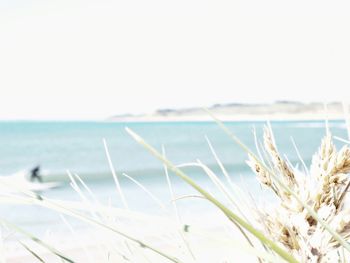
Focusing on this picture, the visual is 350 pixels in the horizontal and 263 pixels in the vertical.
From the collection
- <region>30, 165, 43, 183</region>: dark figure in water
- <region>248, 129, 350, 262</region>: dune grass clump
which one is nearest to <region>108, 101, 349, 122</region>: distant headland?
<region>248, 129, 350, 262</region>: dune grass clump

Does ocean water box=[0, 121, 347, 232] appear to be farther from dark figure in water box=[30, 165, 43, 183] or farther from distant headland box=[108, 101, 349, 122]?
dark figure in water box=[30, 165, 43, 183]

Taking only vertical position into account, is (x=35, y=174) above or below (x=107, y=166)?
below

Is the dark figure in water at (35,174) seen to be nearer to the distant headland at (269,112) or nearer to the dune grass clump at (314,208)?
the distant headland at (269,112)

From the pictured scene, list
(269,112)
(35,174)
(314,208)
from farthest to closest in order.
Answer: (35,174) < (269,112) < (314,208)

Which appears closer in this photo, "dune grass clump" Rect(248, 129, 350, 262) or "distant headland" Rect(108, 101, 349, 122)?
"dune grass clump" Rect(248, 129, 350, 262)

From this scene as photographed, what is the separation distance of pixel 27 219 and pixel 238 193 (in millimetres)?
11448

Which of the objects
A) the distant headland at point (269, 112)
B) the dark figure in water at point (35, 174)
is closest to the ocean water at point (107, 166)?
the distant headland at point (269, 112)

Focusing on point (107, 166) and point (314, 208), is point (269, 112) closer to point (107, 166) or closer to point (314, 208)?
point (314, 208)

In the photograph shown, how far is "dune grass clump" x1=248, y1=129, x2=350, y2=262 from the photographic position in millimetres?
487

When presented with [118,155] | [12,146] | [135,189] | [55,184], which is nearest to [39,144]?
[12,146]

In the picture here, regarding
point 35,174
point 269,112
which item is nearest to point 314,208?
point 269,112

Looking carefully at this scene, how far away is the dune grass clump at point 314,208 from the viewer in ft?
1.60

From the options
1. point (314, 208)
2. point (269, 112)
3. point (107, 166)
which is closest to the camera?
point (314, 208)

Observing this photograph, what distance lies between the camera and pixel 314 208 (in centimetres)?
51
